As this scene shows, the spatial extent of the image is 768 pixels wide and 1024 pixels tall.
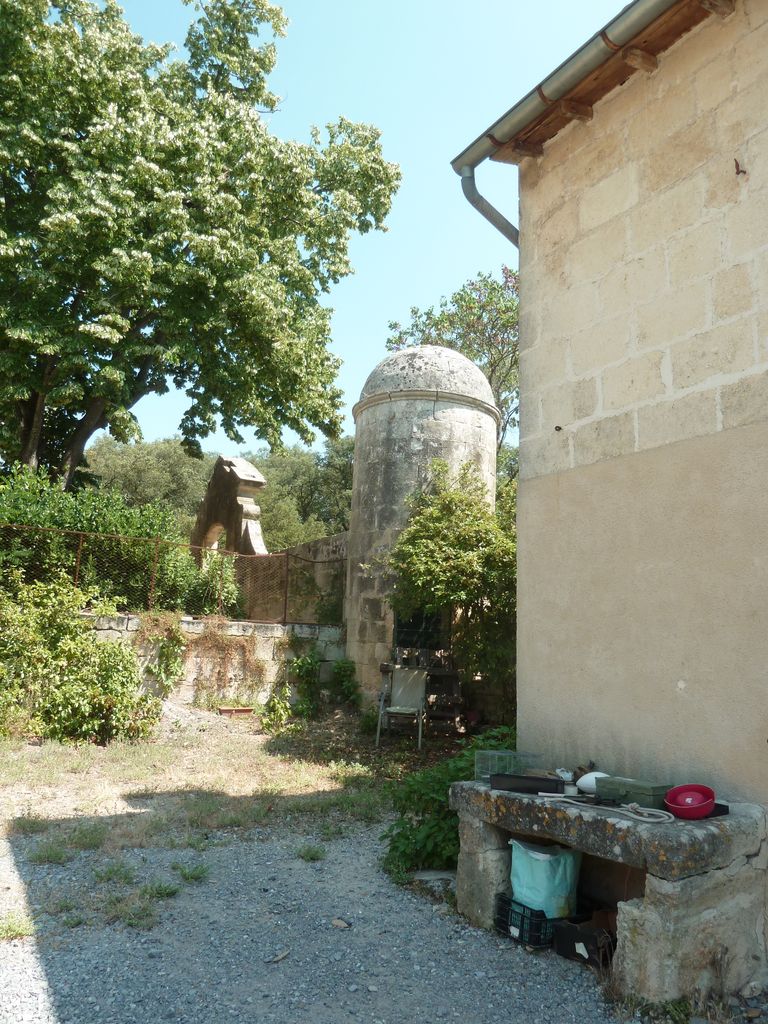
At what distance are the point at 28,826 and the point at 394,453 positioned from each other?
242 inches

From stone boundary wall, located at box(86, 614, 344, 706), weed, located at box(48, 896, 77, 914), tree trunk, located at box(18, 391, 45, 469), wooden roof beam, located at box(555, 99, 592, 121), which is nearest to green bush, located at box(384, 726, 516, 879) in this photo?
weed, located at box(48, 896, 77, 914)

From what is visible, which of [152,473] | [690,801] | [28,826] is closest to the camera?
[690,801]

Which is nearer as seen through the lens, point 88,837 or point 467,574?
point 88,837

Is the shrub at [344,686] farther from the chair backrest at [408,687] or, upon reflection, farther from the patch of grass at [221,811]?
the patch of grass at [221,811]

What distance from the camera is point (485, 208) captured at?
16.8 ft

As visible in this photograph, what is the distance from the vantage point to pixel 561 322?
455 cm

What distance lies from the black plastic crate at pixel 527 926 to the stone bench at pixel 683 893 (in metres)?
0.38

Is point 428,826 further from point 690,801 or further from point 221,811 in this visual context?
point 221,811

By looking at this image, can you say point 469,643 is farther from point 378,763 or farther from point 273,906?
point 273,906

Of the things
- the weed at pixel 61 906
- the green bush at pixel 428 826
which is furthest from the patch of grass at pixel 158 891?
the green bush at pixel 428 826

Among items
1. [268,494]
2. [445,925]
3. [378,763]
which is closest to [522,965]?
[445,925]

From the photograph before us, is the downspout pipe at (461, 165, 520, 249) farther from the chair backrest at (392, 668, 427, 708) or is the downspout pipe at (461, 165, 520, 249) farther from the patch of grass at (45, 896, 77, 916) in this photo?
the chair backrest at (392, 668, 427, 708)

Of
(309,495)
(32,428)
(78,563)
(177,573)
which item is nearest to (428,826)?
(78,563)

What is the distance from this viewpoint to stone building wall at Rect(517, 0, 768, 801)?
3430mm
